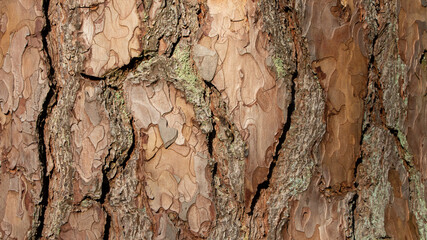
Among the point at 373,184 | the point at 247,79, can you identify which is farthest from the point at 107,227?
the point at 373,184

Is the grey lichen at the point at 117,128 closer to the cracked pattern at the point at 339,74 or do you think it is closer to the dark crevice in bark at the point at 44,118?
the dark crevice in bark at the point at 44,118

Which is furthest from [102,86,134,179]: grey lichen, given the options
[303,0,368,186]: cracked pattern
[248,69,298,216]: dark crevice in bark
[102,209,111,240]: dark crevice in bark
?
[303,0,368,186]: cracked pattern

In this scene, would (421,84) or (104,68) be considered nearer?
(104,68)

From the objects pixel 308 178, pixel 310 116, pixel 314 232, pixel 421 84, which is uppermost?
pixel 421 84

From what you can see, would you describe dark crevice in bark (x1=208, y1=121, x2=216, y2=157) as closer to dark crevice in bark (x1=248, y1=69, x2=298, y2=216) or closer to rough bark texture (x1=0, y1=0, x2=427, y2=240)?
rough bark texture (x1=0, y1=0, x2=427, y2=240)

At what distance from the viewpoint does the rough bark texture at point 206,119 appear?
1000mm

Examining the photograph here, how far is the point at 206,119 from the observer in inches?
39.4

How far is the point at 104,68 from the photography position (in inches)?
40.0

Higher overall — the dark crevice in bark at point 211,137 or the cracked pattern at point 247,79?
the cracked pattern at point 247,79

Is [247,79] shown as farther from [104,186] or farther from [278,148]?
[104,186]

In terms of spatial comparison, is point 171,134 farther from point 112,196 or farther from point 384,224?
point 384,224

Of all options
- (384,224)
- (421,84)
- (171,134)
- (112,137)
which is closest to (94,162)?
(112,137)

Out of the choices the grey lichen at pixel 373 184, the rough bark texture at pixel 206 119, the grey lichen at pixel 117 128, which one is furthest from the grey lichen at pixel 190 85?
the grey lichen at pixel 373 184

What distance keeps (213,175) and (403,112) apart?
498 millimetres
